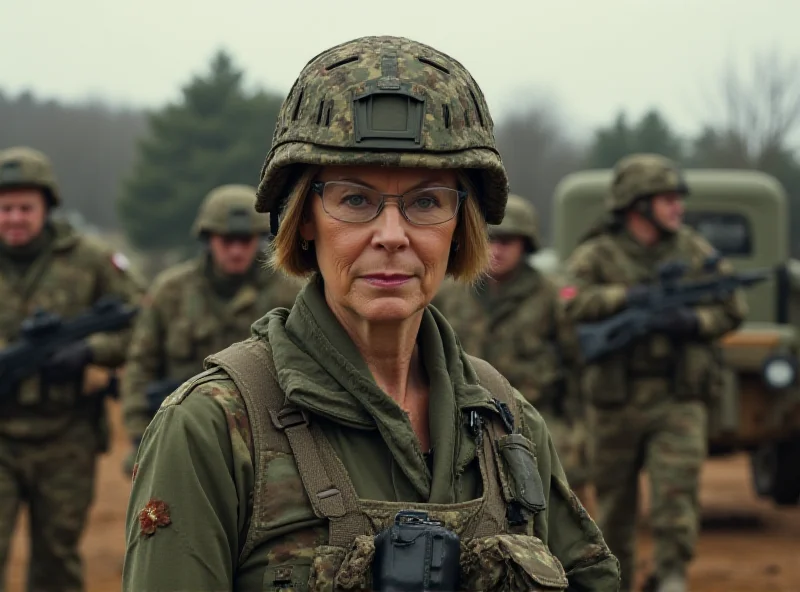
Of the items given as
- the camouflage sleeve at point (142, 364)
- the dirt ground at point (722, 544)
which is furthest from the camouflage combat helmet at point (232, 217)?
the dirt ground at point (722, 544)

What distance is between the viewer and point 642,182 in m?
8.51

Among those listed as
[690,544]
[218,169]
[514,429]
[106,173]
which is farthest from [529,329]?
[106,173]

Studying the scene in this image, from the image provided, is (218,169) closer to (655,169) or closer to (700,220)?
(700,220)

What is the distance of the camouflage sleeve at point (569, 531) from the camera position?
9.44ft

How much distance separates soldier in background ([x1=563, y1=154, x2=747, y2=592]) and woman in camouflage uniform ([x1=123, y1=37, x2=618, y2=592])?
17.7ft

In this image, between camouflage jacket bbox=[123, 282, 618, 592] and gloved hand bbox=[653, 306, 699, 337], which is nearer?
camouflage jacket bbox=[123, 282, 618, 592]

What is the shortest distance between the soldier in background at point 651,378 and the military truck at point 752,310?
202 centimetres

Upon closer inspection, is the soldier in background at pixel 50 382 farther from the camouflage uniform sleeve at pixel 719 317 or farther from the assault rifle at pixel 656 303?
the camouflage uniform sleeve at pixel 719 317

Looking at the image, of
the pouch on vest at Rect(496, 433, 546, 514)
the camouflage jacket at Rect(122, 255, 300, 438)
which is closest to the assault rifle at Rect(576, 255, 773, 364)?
the camouflage jacket at Rect(122, 255, 300, 438)

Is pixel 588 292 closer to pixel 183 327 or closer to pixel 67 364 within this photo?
pixel 183 327

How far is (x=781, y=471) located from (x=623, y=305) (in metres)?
4.17

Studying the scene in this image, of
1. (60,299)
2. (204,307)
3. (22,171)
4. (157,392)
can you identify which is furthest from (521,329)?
(22,171)

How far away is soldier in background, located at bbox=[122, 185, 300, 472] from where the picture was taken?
27.2 feet

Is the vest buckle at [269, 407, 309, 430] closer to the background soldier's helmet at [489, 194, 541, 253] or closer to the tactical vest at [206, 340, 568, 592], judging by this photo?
the tactical vest at [206, 340, 568, 592]
